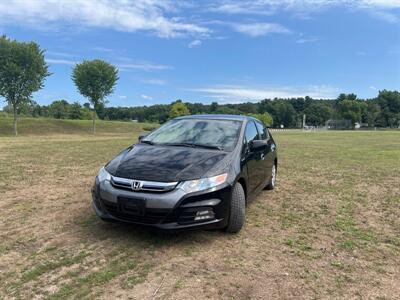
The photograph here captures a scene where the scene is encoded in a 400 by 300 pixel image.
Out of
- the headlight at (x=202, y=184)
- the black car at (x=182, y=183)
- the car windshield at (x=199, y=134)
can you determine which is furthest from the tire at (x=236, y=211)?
the car windshield at (x=199, y=134)

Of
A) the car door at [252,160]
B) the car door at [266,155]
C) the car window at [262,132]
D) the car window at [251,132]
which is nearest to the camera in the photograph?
the car door at [252,160]

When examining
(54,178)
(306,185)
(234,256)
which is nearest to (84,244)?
(234,256)

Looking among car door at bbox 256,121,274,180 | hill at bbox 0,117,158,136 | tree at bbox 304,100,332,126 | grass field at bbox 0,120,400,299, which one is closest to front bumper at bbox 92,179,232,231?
grass field at bbox 0,120,400,299

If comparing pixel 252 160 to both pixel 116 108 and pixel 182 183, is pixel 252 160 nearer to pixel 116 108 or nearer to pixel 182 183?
pixel 182 183

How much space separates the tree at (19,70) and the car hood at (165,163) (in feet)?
109

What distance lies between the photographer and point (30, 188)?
21.2ft

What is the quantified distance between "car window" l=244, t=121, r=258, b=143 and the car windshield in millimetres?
164

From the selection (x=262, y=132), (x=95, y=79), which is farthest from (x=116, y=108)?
(x=262, y=132)

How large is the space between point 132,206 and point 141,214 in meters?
0.12

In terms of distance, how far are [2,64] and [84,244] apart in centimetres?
3460

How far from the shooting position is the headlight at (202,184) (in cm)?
359

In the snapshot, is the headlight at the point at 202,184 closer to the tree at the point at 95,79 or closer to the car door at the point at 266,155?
the car door at the point at 266,155

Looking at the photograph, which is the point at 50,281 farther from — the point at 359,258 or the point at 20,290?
the point at 359,258

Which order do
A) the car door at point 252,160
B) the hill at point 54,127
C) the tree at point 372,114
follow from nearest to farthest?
the car door at point 252,160
the hill at point 54,127
the tree at point 372,114
